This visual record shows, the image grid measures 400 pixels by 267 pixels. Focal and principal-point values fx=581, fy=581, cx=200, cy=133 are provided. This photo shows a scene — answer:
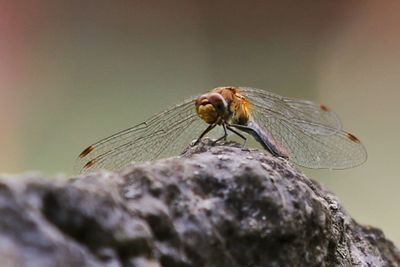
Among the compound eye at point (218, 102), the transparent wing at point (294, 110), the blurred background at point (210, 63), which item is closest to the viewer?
the compound eye at point (218, 102)

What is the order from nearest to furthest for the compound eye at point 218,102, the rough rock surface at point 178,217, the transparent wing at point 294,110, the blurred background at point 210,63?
the rough rock surface at point 178,217, the compound eye at point 218,102, the transparent wing at point 294,110, the blurred background at point 210,63

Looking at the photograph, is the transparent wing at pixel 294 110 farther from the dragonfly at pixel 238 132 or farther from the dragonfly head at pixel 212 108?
the dragonfly head at pixel 212 108

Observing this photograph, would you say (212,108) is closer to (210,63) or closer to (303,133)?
(303,133)

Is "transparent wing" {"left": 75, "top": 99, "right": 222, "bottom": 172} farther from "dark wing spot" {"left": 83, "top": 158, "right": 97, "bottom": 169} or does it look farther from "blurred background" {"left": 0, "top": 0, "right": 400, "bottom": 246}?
"blurred background" {"left": 0, "top": 0, "right": 400, "bottom": 246}

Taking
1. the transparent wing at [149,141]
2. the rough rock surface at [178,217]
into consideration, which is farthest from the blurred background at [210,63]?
the rough rock surface at [178,217]

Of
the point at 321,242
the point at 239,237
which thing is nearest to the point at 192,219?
the point at 239,237

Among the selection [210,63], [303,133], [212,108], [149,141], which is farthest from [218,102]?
[210,63]

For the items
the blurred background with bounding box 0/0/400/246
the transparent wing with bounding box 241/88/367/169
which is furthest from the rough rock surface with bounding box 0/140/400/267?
the blurred background with bounding box 0/0/400/246
